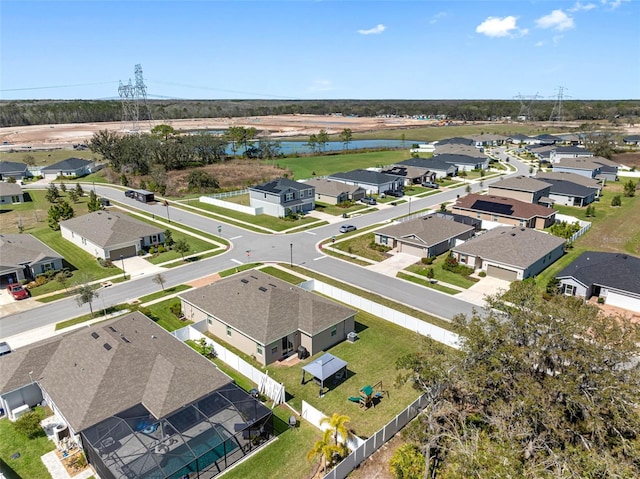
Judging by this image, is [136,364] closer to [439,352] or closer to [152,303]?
[152,303]

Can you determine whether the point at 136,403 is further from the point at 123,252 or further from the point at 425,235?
the point at 425,235

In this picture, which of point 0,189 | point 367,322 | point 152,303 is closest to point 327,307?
point 367,322

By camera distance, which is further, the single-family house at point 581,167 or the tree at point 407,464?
the single-family house at point 581,167

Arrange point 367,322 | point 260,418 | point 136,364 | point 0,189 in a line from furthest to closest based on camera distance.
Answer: point 0,189
point 367,322
point 136,364
point 260,418

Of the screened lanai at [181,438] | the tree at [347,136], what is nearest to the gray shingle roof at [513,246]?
the screened lanai at [181,438]

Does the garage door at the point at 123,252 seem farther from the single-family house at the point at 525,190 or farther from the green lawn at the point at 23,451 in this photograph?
the single-family house at the point at 525,190

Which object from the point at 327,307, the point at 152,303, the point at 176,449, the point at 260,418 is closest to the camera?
the point at 176,449
